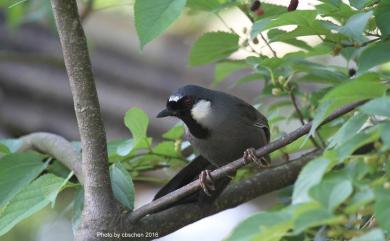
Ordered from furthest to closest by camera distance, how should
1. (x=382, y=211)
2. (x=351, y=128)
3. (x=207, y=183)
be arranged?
1. (x=207, y=183)
2. (x=351, y=128)
3. (x=382, y=211)

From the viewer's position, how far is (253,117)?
2984 mm

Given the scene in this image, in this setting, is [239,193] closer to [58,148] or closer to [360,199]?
[58,148]

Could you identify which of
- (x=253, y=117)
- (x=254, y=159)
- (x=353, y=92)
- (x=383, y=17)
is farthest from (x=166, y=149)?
(x=353, y=92)

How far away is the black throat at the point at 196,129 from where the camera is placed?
289cm

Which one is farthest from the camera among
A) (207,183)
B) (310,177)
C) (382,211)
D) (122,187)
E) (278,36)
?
(207,183)

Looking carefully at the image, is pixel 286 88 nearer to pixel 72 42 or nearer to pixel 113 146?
pixel 113 146

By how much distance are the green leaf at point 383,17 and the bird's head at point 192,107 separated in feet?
4.09

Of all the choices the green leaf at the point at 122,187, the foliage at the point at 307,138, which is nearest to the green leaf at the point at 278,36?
the foliage at the point at 307,138

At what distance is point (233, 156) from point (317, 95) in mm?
591

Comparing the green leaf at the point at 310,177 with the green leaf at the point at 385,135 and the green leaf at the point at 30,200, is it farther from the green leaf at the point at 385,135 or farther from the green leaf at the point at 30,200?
the green leaf at the point at 30,200

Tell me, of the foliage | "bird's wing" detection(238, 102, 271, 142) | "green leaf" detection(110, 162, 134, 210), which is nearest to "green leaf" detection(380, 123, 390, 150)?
the foliage

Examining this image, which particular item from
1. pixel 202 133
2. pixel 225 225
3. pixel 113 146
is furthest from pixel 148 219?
pixel 225 225

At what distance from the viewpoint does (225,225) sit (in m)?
4.57

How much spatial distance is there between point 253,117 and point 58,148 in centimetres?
90
